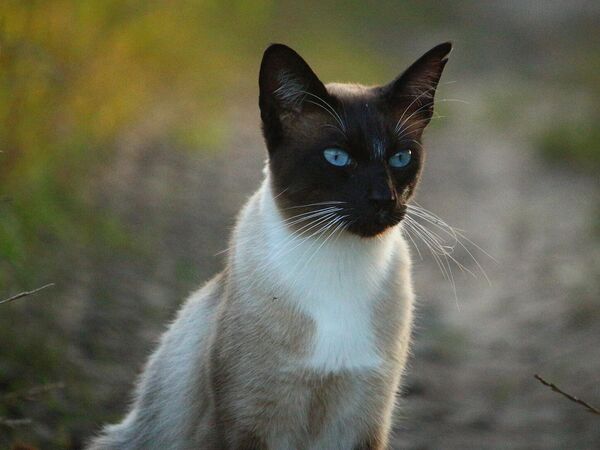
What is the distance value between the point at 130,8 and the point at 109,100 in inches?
31.6

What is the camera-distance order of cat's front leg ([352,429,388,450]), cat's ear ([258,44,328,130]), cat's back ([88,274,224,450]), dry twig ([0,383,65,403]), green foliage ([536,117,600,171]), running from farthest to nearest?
green foliage ([536,117,600,171]) → cat's back ([88,274,224,450]) → cat's front leg ([352,429,388,450]) → cat's ear ([258,44,328,130]) → dry twig ([0,383,65,403])

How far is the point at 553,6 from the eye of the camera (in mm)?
21484

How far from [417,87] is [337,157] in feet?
1.33

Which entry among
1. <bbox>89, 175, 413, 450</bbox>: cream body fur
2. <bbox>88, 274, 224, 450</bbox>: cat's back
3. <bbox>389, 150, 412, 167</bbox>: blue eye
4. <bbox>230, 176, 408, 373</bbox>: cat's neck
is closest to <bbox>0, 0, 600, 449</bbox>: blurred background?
<bbox>88, 274, 224, 450</bbox>: cat's back

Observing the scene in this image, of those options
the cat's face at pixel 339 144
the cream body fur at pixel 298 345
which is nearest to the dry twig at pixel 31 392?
the cream body fur at pixel 298 345

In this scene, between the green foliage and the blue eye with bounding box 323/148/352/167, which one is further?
the green foliage

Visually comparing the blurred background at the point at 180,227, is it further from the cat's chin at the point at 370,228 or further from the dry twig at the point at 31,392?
the cat's chin at the point at 370,228

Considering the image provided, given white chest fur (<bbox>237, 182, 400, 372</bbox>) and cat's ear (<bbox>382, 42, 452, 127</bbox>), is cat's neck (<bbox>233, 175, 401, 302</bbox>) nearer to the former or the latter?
white chest fur (<bbox>237, 182, 400, 372</bbox>)

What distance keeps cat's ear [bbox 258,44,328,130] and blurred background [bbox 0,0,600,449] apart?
1.17m

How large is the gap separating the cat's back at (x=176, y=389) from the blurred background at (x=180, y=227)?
0.33 meters

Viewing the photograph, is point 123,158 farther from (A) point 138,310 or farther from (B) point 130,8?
(A) point 138,310

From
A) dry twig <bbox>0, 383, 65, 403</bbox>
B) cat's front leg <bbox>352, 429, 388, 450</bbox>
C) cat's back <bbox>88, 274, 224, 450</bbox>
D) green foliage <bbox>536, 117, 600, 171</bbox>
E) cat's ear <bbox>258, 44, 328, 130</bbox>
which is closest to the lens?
dry twig <bbox>0, 383, 65, 403</bbox>

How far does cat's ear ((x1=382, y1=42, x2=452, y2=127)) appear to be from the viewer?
123 inches

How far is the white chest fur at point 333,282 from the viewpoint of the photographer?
3006 millimetres
